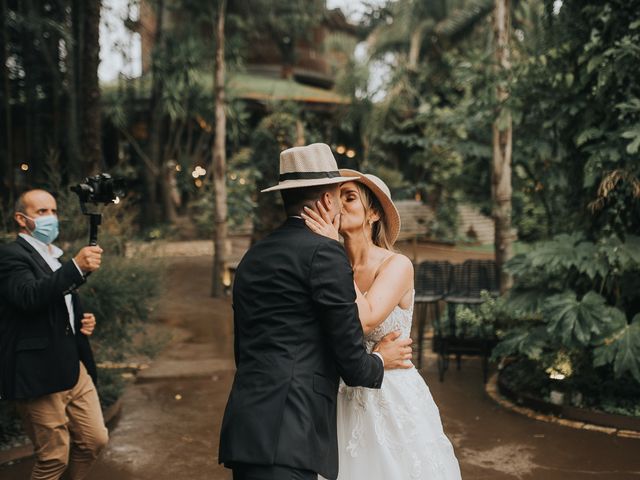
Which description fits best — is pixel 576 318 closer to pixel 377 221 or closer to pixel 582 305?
pixel 582 305

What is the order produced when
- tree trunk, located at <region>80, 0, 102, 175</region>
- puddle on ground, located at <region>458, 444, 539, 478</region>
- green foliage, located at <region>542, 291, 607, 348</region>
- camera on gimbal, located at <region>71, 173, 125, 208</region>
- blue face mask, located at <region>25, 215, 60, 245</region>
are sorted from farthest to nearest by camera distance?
1. tree trunk, located at <region>80, 0, 102, 175</region>
2. green foliage, located at <region>542, 291, 607, 348</region>
3. puddle on ground, located at <region>458, 444, 539, 478</region>
4. blue face mask, located at <region>25, 215, 60, 245</region>
5. camera on gimbal, located at <region>71, 173, 125, 208</region>

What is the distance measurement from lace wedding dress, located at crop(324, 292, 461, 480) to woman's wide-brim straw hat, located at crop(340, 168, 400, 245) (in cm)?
39

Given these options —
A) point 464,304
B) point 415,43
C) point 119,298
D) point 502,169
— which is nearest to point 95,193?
point 119,298

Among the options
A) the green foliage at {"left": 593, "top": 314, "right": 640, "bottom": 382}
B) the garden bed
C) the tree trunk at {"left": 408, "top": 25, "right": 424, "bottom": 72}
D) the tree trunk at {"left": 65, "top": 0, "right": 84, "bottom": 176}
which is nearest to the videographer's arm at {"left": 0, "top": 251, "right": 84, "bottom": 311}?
the green foliage at {"left": 593, "top": 314, "right": 640, "bottom": 382}

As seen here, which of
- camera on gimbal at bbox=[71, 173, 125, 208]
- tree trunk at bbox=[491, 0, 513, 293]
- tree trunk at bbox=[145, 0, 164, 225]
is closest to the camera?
camera on gimbal at bbox=[71, 173, 125, 208]

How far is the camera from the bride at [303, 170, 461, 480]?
3.12 m

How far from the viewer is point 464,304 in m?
9.02

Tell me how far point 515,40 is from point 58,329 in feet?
21.8

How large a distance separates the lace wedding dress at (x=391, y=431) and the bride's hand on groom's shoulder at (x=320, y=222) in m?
0.64

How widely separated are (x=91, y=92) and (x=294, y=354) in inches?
397

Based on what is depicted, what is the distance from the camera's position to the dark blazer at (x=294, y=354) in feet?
8.57

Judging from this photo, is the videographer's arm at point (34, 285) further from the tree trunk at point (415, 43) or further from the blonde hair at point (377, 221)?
the tree trunk at point (415, 43)

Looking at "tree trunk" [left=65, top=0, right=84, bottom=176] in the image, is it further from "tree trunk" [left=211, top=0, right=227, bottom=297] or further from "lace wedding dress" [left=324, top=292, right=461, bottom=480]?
"lace wedding dress" [left=324, top=292, right=461, bottom=480]

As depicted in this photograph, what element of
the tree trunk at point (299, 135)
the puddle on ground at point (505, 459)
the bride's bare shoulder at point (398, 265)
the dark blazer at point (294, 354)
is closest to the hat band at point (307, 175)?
the dark blazer at point (294, 354)
